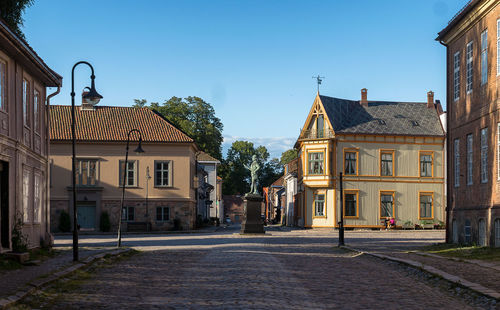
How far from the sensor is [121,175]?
48750mm

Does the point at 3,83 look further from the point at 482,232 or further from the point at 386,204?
the point at 386,204

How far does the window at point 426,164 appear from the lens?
5291cm

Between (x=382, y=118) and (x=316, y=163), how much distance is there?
22.4ft

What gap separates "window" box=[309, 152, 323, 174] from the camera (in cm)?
5266

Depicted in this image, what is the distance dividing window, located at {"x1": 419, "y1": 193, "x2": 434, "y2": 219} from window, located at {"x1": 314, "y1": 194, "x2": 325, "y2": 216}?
770cm

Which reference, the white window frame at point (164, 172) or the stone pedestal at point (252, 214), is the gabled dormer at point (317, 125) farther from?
the stone pedestal at point (252, 214)

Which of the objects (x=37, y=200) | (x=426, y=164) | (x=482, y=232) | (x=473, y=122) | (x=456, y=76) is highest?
(x=456, y=76)

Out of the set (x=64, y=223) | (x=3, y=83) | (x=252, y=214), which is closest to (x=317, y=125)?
(x=252, y=214)

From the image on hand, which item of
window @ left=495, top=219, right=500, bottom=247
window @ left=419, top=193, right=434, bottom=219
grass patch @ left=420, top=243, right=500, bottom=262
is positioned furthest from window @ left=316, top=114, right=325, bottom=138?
window @ left=495, top=219, right=500, bottom=247

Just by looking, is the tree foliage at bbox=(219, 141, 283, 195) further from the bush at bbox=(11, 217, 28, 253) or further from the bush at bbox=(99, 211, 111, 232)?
the bush at bbox=(11, 217, 28, 253)

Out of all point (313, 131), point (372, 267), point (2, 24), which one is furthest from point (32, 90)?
point (313, 131)

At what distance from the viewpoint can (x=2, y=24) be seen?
16.0 metres

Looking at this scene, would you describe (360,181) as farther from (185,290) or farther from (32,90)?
(185,290)

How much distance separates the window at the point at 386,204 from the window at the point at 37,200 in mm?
34373
